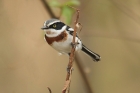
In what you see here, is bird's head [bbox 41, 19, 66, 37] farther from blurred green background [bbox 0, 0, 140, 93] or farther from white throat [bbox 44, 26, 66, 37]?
blurred green background [bbox 0, 0, 140, 93]

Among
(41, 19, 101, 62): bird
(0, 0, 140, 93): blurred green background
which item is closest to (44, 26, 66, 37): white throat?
(41, 19, 101, 62): bird

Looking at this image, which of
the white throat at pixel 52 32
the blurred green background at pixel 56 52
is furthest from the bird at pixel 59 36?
the blurred green background at pixel 56 52

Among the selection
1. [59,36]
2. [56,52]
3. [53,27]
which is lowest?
[56,52]

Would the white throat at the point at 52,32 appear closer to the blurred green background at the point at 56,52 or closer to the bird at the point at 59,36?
the bird at the point at 59,36

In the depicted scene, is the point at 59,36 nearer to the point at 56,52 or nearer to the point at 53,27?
the point at 53,27

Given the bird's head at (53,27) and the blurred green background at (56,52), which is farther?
the blurred green background at (56,52)

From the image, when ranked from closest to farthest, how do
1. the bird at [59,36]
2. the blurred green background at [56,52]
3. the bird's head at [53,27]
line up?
the bird's head at [53,27]
the bird at [59,36]
the blurred green background at [56,52]

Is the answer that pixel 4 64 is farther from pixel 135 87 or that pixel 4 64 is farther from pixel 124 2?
pixel 135 87

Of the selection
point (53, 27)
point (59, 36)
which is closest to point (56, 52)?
point (59, 36)

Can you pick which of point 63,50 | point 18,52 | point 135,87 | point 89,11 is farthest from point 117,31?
point 63,50
